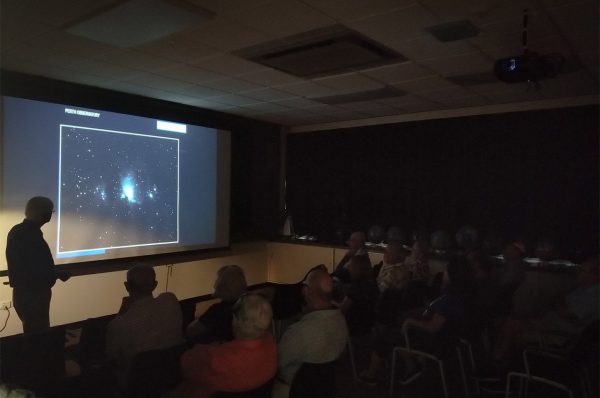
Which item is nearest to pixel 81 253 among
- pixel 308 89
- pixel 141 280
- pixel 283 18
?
pixel 141 280

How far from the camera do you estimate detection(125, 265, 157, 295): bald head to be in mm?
2812

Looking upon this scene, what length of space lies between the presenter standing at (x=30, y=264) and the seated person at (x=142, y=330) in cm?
166

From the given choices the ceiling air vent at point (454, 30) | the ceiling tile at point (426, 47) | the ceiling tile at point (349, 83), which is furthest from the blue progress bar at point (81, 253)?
the ceiling air vent at point (454, 30)

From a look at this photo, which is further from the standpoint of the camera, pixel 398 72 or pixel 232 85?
pixel 232 85

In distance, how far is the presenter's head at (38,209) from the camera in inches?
147

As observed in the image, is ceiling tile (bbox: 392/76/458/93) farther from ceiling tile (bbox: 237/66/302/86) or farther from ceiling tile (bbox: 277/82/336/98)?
ceiling tile (bbox: 237/66/302/86)

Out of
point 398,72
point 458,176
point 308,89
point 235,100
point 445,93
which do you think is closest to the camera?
point 398,72

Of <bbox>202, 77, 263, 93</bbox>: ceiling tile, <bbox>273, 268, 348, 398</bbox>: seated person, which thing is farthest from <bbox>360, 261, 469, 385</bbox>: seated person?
<bbox>202, 77, 263, 93</bbox>: ceiling tile

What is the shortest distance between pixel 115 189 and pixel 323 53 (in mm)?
3163

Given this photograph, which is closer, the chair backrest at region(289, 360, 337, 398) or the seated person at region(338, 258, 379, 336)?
the chair backrest at region(289, 360, 337, 398)

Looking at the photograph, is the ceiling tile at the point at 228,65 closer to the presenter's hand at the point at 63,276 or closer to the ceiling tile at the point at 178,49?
the ceiling tile at the point at 178,49

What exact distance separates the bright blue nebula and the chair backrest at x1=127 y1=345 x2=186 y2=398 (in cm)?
362

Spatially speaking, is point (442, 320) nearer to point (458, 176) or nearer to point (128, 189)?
point (458, 176)

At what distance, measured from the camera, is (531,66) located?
298cm
